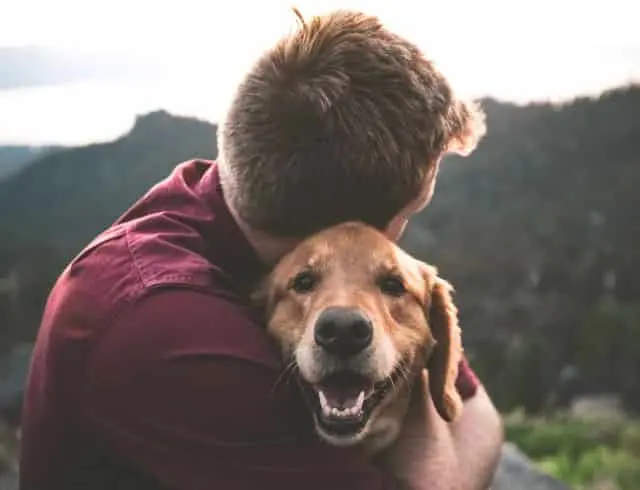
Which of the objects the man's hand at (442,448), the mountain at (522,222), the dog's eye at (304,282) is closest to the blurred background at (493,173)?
the mountain at (522,222)

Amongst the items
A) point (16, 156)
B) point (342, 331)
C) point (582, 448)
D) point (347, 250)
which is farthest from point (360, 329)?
point (16, 156)

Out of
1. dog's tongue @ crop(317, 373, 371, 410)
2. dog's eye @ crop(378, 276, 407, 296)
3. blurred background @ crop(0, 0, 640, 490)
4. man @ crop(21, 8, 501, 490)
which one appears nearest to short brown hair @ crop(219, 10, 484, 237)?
man @ crop(21, 8, 501, 490)

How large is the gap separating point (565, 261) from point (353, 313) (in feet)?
4.65

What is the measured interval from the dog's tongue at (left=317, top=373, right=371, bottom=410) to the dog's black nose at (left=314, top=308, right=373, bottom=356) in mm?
44

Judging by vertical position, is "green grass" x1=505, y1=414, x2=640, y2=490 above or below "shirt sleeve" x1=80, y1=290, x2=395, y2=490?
below

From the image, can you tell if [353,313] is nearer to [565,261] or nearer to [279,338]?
[279,338]

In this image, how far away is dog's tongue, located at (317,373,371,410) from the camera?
136cm

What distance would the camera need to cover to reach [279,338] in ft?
4.58

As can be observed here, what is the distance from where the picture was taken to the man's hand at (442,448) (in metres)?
Answer: 1.46

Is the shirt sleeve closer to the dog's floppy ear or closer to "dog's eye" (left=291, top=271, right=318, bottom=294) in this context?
"dog's eye" (left=291, top=271, right=318, bottom=294)

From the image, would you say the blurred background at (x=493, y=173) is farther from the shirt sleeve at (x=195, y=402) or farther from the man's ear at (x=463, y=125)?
the shirt sleeve at (x=195, y=402)

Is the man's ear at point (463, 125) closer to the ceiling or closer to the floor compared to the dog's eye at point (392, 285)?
closer to the ceiling

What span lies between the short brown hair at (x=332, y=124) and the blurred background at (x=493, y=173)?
1.18 metres

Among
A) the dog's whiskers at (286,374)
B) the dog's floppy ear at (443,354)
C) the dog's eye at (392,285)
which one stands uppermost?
the dog's eye at (392,285)
